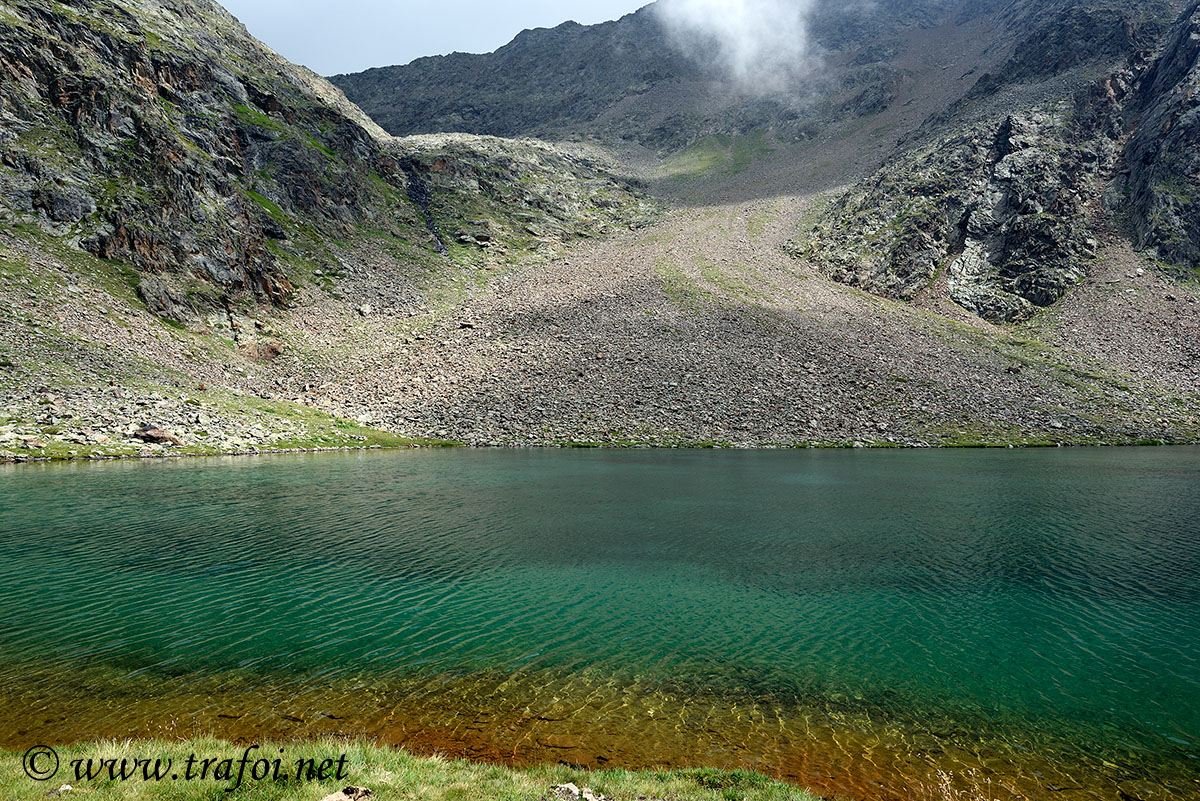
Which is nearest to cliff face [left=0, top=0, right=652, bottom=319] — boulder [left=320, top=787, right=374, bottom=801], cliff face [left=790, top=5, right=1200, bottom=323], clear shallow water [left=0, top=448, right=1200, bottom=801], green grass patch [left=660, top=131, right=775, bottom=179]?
clear shallow water [left=0, top=448, right=1200, bottom=801]

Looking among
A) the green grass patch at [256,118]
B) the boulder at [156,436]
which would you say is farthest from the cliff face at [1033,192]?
the green grass patch at [256,118]

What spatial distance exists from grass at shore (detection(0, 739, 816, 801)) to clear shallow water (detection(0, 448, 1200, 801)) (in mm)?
1121

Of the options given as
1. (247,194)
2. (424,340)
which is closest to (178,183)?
(247,194)

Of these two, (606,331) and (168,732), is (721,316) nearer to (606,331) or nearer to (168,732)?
(606,331)

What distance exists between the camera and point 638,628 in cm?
1741

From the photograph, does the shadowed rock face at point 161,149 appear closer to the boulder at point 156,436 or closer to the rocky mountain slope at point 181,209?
the rocky mountain slope at point 181,209

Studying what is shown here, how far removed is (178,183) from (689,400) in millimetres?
73321

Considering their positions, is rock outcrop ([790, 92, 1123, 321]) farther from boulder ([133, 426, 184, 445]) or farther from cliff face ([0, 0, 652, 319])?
boulder ([133, 426, 184, 445])

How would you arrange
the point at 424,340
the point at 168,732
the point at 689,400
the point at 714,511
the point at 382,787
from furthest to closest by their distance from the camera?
the point at 424,340
the point at 689,400
the point at 714,511
the point at 168,732
the point at 382,787

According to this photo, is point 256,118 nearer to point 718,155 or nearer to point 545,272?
point 545,272

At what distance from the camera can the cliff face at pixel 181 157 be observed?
66812mm

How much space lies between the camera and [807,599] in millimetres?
19953

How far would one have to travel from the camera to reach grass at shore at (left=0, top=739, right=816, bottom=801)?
763cm

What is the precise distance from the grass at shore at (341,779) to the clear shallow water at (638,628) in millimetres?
1121
